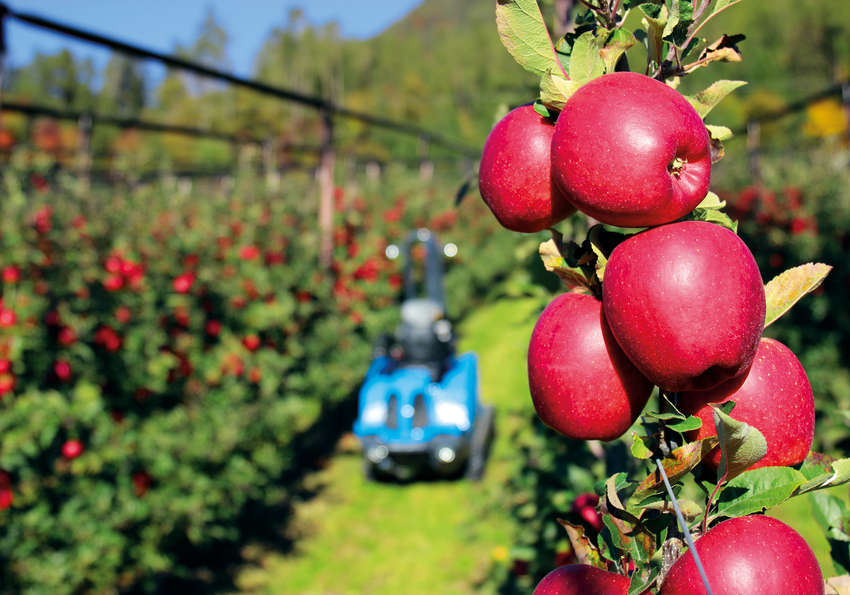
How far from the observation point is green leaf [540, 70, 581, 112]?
0.76m

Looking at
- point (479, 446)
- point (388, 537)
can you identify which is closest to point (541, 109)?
point (388, 537)

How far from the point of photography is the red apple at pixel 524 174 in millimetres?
808

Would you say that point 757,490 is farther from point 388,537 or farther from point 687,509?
point 388,537

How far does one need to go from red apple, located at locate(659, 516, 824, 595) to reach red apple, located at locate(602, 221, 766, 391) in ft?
0.46

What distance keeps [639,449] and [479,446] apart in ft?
16.0

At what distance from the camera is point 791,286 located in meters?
0.75

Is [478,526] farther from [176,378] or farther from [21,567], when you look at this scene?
[21,567]

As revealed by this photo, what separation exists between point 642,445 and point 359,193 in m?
8.42

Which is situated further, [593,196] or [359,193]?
[359,193]

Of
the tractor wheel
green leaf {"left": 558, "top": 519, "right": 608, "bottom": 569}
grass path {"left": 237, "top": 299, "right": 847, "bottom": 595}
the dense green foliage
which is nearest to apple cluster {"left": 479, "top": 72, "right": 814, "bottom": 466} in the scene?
green leaf {"left": 558, "top": 519, "right": 608, "bottom": 569}

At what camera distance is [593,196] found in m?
0.70

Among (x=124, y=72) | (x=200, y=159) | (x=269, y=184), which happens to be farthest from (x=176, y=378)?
(x=124, y=72)

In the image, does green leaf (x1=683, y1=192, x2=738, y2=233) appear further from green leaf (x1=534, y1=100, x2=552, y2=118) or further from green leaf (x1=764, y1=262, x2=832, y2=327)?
green leaf (x1=534, y1=100, x2=552, y2=118)

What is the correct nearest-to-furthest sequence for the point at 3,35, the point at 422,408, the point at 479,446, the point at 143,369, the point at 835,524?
the point at 835,524, the point at 3,35, the point at 143,369, the point at 422,408, the point at 479,446
